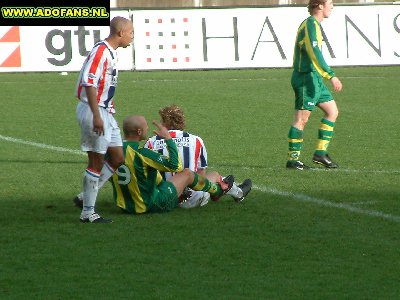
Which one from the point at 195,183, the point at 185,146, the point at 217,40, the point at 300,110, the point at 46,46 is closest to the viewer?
the point at 195,183

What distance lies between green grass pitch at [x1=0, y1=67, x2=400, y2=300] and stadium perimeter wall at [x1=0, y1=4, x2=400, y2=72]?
349 inches

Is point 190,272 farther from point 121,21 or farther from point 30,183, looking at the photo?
point 30,183

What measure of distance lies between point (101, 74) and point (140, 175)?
0.80 m

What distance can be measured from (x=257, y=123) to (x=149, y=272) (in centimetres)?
935

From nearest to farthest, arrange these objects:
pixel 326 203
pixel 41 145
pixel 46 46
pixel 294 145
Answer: pixel 326 203, pixel 294 145, pixel 41 145, pixel 46 46

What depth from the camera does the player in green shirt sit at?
11.5 meters

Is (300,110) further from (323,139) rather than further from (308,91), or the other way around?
(323,139)

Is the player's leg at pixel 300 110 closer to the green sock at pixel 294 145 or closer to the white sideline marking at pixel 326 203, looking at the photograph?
the green sock at pixel 294 145

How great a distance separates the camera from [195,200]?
9094 millimetres

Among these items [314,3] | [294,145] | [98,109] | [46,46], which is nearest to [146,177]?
[98,109]

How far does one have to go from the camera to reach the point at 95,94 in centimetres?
820

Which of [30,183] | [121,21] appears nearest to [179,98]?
[30,183]

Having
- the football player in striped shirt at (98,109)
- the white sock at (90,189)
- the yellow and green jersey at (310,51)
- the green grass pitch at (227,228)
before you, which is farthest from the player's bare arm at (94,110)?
the yellow and green jersey at (310,51)

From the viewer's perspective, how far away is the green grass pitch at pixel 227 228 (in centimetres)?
647
